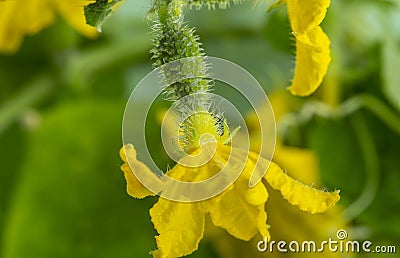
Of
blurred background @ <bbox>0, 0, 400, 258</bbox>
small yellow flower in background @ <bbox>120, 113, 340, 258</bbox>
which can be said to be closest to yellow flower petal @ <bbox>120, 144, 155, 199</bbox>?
small yellow flower in background @ <bbox>120, 113, 340, 258</bbox>

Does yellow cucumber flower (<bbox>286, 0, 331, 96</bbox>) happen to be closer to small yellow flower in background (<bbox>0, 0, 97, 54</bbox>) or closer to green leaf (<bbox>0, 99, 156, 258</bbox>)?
small yellow flower in background (<bbox>0, 0, 97, 54</bbox>)

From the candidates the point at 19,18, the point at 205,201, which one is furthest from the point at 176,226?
the point at 19,18

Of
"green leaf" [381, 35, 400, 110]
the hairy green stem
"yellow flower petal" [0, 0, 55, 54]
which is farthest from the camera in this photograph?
"green leaf" [381, 35, 400, 110]

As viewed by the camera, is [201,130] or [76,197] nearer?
[201,130]

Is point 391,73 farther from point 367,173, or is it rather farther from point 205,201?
point 205,201

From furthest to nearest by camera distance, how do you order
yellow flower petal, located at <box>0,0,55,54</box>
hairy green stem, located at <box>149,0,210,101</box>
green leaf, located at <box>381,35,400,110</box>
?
green leaf, located at <box>381,35,400,110</box>, yellow flower petal, located at <box>0,0,55,54</box>, hairy green stem, located at <box>149,0,210,101</box>

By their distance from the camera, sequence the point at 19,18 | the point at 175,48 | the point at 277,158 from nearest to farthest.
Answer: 1. the point at 175,48
2. the point at 19,18
3. the point at 277,158
